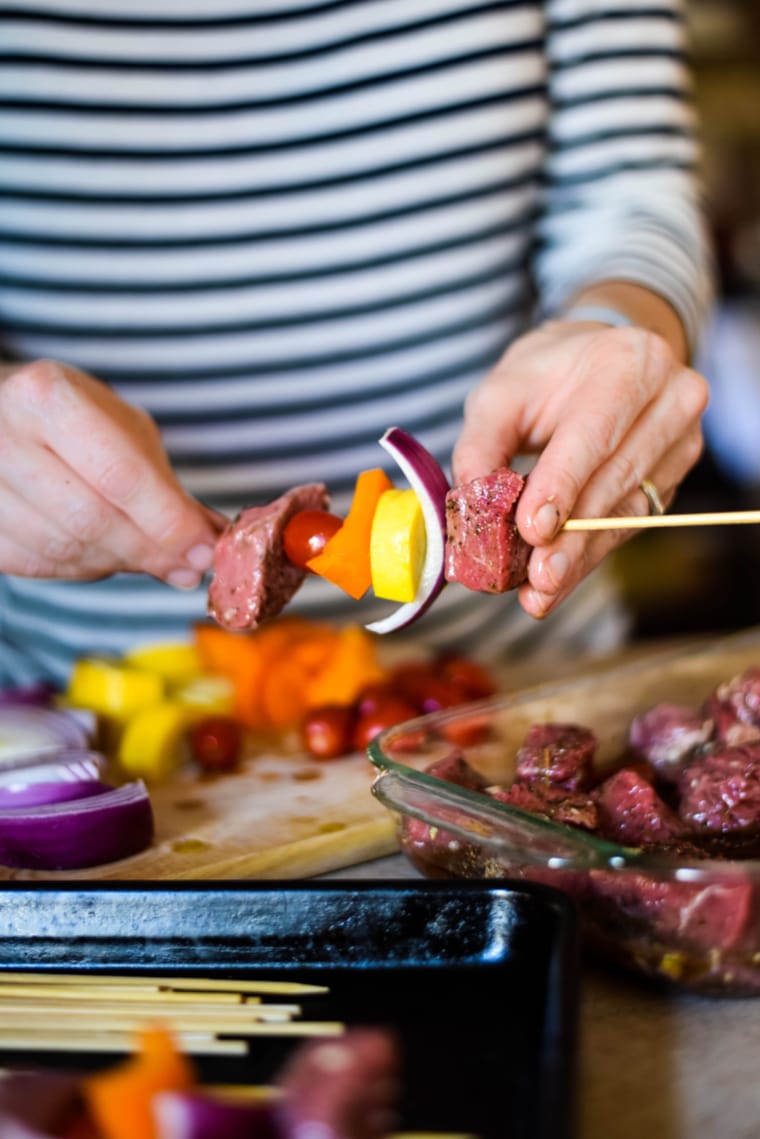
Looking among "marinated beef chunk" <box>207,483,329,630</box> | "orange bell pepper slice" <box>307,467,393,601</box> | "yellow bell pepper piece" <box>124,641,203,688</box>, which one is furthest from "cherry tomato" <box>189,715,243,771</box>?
"orange bell pepper slice" <box>307,467,393,601</box>

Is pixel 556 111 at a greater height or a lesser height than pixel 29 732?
greater

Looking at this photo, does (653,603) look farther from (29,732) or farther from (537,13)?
(29,732)

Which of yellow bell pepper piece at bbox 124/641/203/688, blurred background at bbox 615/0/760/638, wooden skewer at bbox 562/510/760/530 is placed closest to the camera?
wooden skewer at bbox 562/510/760/530

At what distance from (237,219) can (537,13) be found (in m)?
0.69

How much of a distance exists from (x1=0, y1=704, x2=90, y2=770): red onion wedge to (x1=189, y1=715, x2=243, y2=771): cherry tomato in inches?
6.9

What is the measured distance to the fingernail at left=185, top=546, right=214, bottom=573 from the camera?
1.55 m

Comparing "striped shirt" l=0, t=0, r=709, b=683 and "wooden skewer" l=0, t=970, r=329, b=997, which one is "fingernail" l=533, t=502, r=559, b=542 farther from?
"striped shirt" l=0, t=0, r=709, b=683

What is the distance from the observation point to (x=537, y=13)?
2199 mm

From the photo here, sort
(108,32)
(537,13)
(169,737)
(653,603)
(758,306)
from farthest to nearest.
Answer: (758,306) < (653,603) < (537,13) < (108,32) < (169,737)

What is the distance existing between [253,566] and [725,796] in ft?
2.12

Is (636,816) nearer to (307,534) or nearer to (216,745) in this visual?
(307,534)

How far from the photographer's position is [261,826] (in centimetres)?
164

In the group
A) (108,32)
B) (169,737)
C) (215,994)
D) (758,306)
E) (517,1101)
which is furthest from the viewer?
(758,306)

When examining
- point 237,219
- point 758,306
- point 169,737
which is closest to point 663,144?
point 237,219
